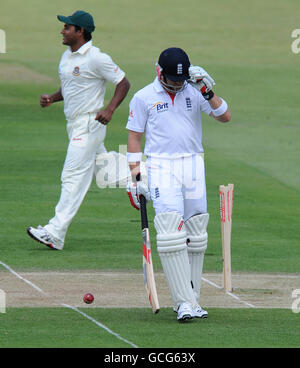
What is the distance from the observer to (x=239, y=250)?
1224 centimetres

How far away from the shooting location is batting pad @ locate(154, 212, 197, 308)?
8.62 m

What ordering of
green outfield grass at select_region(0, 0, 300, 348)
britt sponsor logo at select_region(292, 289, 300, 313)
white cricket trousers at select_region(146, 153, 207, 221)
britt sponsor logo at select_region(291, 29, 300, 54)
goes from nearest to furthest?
1. green outfield grass at select_region(0, 0, 300, 348)
2. white cricket trousers at select_region(146, 153, 207, 221)
3. britt sponsor logo at select_region(292, 289, 300, 313)
4. britt sponsor logo at select_region(291, 29, 300, 54)

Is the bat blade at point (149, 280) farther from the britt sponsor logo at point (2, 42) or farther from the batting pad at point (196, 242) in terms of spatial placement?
the britt sponsor logo at point (2, 42)

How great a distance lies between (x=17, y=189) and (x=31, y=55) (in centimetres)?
1850

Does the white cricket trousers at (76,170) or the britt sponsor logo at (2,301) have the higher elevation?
the white cricket trousers at (76,170)

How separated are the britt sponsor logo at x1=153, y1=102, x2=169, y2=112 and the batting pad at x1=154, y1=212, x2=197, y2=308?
0.85 m

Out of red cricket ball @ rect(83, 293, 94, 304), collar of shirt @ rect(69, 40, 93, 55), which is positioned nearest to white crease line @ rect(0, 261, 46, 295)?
red cricket ball @ rect(83, 293, 94, 304)

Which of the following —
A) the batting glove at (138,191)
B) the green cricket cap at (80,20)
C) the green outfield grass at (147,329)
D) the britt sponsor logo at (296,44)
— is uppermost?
the britt sponsor logo at (296,44)

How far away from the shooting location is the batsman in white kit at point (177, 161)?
8664 millimetres

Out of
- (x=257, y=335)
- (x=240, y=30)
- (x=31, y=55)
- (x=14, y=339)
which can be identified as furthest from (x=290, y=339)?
(x=240, y=30)

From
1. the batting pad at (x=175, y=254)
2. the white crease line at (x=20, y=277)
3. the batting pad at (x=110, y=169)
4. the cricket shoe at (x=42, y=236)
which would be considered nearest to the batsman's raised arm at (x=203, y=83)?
the batting pad at (x=175, y=254)

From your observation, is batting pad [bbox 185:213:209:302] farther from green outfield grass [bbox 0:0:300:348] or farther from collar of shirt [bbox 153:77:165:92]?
collar of shirt [bbox 153:77:165:92]

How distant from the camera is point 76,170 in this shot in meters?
12.1

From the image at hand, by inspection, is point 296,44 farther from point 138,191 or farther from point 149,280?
point 149,280
